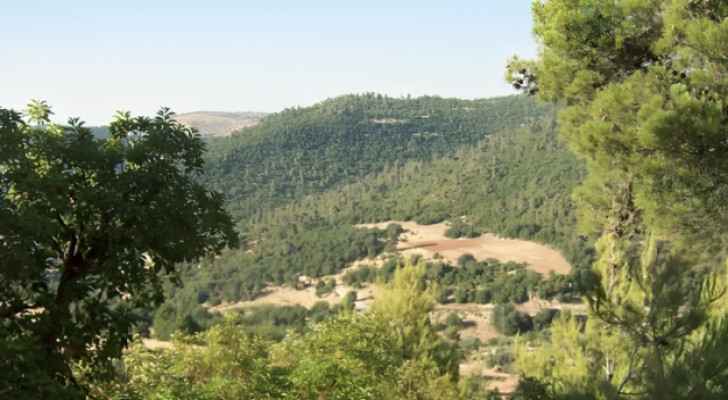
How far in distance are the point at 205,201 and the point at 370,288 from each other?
83.8 metres

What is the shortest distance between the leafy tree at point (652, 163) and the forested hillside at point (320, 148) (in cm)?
11894

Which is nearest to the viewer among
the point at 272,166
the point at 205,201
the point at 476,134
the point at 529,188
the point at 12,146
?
the point at 12,146

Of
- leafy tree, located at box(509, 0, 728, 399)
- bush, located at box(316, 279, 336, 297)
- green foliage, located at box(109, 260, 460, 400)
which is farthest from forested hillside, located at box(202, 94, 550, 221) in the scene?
leafy tree, located at box(509, 0, 728, 399)

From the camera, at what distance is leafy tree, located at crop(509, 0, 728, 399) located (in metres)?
10.3

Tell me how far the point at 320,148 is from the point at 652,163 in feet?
527

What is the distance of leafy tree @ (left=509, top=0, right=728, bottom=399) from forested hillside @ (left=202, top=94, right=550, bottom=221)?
390 ft

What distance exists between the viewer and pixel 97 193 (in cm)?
749

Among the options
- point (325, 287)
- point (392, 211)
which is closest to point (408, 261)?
point (325, 287)

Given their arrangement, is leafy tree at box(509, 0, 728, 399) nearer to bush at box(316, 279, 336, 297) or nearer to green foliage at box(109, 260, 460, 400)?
green foliage at box(109, 260, 460, 400)

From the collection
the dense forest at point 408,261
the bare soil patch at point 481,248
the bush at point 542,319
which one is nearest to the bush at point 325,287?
the bare soil patch at point 481,248

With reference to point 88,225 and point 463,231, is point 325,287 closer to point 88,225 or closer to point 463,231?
point 463,231

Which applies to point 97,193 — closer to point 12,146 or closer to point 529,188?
point 12,146

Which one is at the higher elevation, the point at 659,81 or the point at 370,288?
the point at 659,81

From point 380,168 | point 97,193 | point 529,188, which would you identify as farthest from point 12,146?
point 380,168
